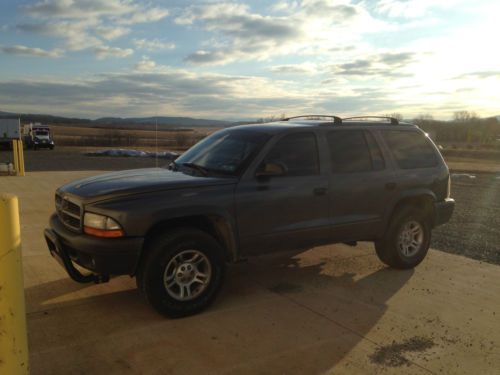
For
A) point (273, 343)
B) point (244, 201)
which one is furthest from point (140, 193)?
point (273, 343)

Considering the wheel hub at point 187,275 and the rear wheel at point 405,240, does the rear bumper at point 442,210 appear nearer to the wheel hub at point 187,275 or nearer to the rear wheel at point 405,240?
the rear wheel at point 405,240

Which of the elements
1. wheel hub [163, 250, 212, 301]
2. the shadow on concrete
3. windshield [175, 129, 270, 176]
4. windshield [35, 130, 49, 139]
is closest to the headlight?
wheel hub [163, 250, 212, 301]

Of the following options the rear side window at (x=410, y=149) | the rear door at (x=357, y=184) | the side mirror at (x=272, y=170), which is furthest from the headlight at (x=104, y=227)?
the rear side window at (x=410, y=149)

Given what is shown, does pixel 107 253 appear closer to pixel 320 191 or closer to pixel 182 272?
pixel 182 272

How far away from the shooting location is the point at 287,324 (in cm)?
443

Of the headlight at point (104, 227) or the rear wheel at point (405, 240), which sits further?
the rear wheel at point (405, 240)

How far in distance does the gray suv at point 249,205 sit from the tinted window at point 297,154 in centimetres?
1

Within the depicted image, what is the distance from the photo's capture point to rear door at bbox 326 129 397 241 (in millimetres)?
5570

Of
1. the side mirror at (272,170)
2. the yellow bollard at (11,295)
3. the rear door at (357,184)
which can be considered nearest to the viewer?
the yellow bollard at (11,295)

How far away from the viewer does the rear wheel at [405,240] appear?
6090 mm

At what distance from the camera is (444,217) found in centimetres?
658

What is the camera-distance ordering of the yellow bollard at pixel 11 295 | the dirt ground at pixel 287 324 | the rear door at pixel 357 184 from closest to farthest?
1. the yellow bollard at pixel 11 295
2. the dirt ground at pixel 287 324
3. the rear door at pixel 357 184

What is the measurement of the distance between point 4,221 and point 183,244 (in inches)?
75.3

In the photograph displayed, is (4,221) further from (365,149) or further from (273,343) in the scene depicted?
(365,149)
